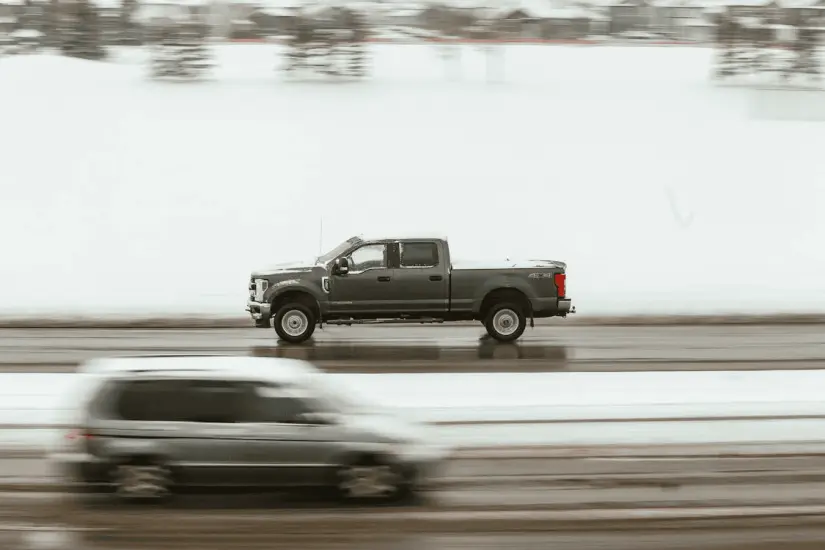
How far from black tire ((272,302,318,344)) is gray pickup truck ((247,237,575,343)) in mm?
17

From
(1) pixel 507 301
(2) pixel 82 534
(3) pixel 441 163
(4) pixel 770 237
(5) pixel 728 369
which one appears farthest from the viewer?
(3) pixel 441 163

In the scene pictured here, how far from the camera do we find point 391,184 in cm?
2564

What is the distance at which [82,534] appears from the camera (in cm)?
804

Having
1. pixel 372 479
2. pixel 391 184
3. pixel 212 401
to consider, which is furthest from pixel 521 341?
pixel 212 401

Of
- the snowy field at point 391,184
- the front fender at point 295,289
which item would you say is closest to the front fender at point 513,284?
the front fender at point 295,289

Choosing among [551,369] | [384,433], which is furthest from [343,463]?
[551,369]

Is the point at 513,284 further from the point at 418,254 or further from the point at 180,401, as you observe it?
the point at 180,401

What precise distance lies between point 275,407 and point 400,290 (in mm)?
8698

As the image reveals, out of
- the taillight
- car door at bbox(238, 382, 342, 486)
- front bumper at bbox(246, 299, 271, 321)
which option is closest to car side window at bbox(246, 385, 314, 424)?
car door at bbox(238, 382, 342, 486)

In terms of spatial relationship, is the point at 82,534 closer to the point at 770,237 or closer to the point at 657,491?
the point at 657,491

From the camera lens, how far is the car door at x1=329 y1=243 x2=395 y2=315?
57.5 ft

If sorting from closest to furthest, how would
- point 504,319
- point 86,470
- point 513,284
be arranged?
point 86,470 < point 513,284 < point 504,319

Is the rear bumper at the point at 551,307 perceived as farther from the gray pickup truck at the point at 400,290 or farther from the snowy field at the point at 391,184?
the snowy field at the point at 391,184

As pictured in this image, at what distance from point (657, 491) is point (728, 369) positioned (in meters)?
6.60
